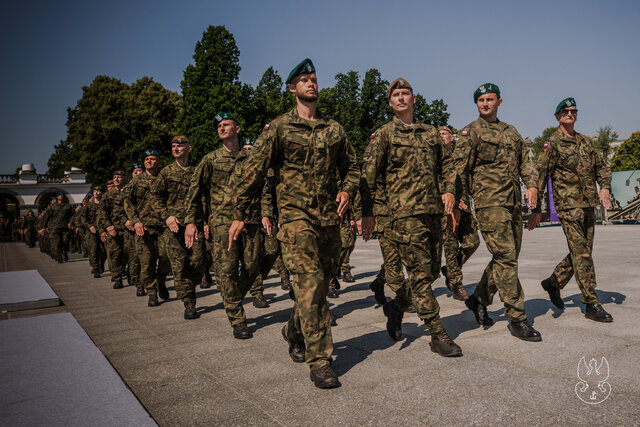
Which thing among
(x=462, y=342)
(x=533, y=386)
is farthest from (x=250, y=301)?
(x=533, y=386)

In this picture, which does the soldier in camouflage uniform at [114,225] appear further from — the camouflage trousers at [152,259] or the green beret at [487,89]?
the green beret at [487,89]

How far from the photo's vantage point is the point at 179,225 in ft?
24.3

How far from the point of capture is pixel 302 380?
395 centimetres

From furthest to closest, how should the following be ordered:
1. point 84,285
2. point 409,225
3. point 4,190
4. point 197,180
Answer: point 4,190 → point 84,285 → point 197,180 → point 409,225

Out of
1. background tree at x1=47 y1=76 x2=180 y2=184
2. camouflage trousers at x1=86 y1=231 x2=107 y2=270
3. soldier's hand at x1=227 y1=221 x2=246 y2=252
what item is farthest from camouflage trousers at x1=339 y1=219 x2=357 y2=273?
background tree at x1=47 y1=76 x2=180 y2=184

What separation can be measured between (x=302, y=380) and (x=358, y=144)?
141 ft

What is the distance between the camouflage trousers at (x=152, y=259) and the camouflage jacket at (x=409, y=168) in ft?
14.6

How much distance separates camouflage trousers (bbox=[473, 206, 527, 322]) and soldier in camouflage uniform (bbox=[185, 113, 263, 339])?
97.8 inches

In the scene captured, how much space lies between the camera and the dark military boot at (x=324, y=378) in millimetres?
3689

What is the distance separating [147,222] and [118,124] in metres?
38.7

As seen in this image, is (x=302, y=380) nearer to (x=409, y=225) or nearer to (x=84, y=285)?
(x=409, y=225)

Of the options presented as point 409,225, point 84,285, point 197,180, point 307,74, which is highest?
point 307,74

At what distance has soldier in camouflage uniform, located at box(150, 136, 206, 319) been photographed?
7.07 meters
